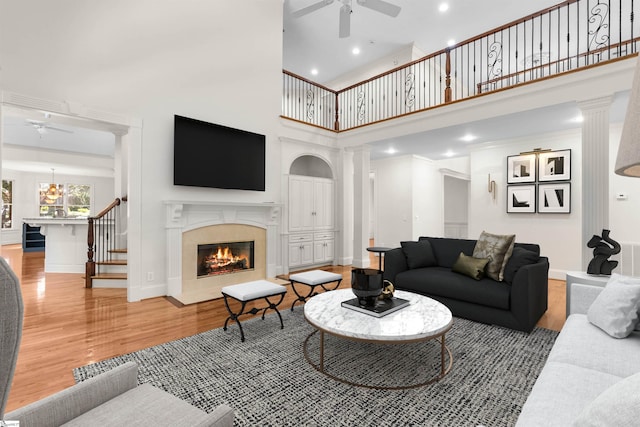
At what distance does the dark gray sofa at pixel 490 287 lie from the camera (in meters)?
2.98

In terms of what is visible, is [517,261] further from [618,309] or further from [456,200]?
[456,200]

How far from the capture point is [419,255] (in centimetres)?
407

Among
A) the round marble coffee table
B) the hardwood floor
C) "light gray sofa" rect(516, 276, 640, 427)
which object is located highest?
"light gray sofa" rect(516, 276, 640, 427)

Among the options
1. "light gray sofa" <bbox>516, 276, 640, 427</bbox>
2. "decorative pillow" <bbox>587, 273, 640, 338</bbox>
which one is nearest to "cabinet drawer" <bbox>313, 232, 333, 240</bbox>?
"light gray sofa" <bbox>516, 276, 640, 427</bbox>

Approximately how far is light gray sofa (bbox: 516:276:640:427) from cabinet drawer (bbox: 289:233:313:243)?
451cm

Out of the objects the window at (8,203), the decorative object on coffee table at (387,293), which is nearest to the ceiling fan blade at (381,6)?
the decorative object on coffee table at (387,293)

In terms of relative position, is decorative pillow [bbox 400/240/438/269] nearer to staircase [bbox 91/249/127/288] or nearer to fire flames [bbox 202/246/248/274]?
fire flames [bbox 202/246/248/274]

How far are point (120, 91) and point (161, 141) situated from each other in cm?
75

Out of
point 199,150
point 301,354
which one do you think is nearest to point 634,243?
point 301,354

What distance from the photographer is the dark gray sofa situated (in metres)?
2.98

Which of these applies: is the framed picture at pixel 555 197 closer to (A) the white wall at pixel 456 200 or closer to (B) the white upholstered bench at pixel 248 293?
(A) the white wall at pixel 456 200

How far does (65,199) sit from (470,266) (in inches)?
529

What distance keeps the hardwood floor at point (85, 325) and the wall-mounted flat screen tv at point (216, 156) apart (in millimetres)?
1809

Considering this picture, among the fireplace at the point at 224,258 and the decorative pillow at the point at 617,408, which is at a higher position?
the decorative pillow at the point at 617,408
